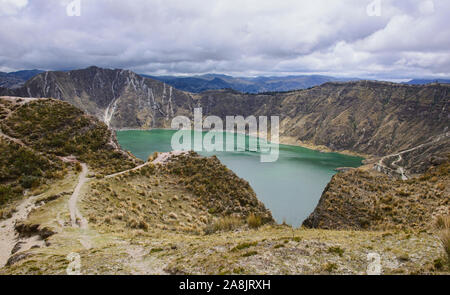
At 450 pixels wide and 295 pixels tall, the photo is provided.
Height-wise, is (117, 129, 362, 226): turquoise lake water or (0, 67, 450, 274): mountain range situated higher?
(0, 67, 450, 274): mountain range

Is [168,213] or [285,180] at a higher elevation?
[168,213]

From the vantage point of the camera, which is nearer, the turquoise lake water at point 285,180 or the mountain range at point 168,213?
the mountain range at point 168,213

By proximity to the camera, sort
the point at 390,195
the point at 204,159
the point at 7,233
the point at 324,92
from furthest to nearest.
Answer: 1. the point at 324,92
2. the point at 204,159
3. the point at 390,195
4. the point at 7,233

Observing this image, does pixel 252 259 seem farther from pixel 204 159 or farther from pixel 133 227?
pixel 204 159

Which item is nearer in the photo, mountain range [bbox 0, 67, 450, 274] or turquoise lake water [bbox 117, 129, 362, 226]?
mountain range [bbox 0, 67, 450, 274]

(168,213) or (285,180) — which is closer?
(168,213)

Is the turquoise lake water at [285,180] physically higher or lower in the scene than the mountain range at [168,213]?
lower

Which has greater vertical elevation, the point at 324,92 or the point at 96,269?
the point at 324,92
